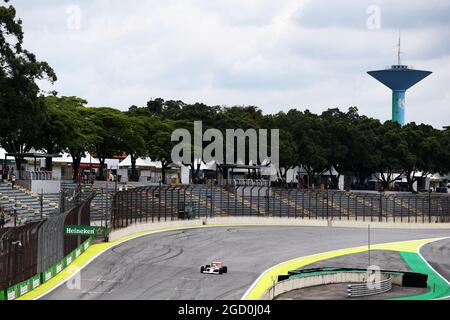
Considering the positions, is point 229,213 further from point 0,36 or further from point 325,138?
point 325,138

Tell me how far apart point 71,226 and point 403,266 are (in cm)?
2277

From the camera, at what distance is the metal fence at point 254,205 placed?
220 ft

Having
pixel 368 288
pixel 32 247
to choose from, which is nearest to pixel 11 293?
pixel 32 247

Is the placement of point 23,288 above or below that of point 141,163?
below

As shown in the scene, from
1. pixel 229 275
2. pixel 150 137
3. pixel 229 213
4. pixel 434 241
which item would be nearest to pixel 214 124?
pixel 150 137

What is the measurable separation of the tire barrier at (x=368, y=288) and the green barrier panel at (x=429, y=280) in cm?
172

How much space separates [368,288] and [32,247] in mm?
16144

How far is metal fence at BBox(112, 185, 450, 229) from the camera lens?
6706cm

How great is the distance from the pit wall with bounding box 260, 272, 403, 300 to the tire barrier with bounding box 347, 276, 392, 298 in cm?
151

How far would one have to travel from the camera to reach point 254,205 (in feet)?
283

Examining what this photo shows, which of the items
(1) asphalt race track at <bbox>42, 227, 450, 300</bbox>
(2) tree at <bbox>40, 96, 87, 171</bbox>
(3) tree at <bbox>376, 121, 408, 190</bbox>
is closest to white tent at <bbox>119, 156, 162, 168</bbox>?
(2) tree at <bbox>40, 96, 87, 171</bbox>

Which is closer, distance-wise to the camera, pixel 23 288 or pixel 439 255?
pixel 23 288

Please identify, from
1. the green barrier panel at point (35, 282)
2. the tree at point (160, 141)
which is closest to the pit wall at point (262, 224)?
the green barrier panel at point (35, 282)

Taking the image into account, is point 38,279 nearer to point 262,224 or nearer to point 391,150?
point 262,224
